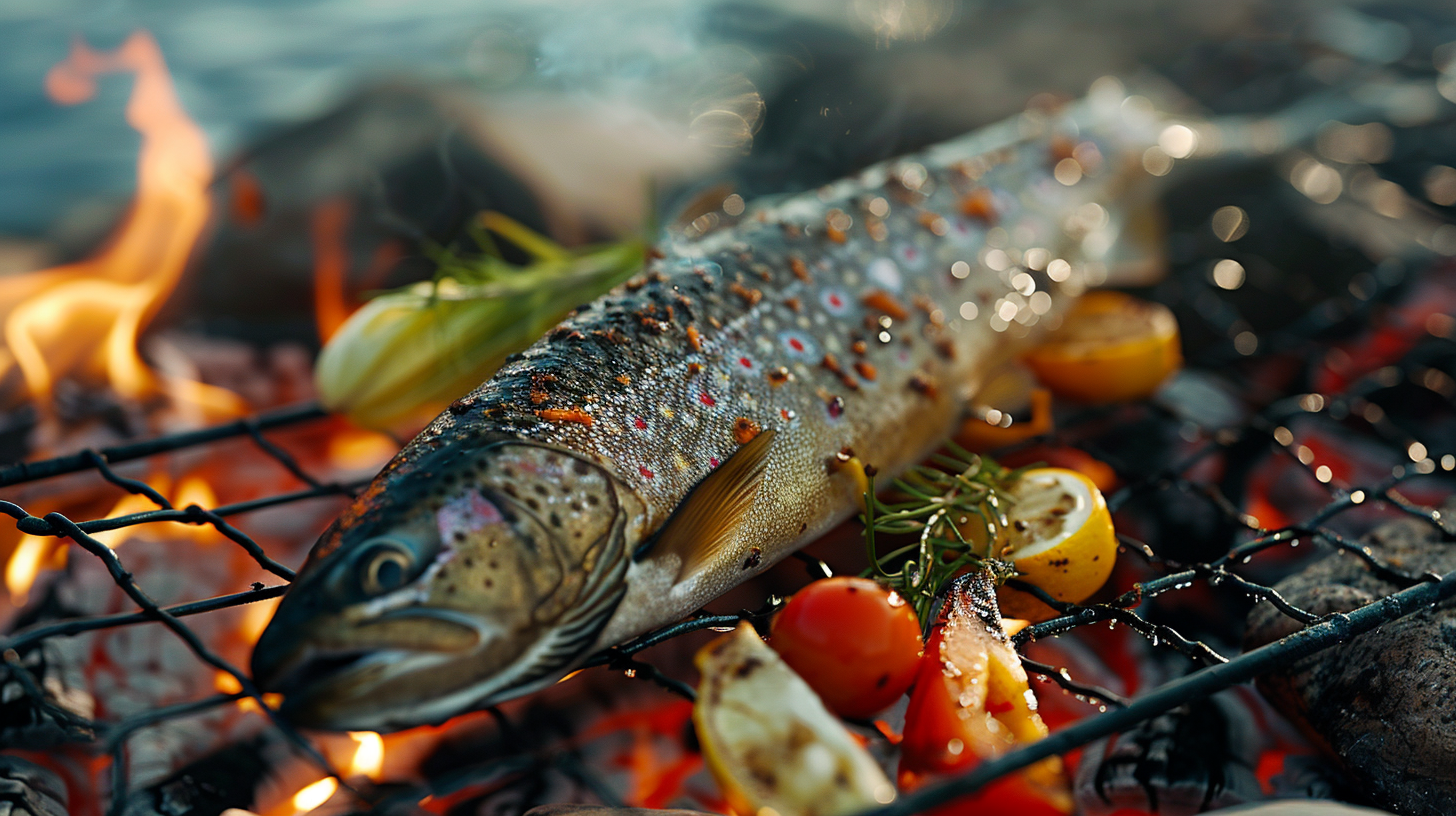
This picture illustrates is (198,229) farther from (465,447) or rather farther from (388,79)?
(465,447)

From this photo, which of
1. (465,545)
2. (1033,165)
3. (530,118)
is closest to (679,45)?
(530,118)

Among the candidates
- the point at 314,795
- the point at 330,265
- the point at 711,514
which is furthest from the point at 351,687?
the point at 330,265

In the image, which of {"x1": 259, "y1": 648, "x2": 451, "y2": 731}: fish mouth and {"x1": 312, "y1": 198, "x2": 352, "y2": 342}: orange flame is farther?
{"x1": 312, "y1": 198, "x2": 352, "y2": 342}: orange flame

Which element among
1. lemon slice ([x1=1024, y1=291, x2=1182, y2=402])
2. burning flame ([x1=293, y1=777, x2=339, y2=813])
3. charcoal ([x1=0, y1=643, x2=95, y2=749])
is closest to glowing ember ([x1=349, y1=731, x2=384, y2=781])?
burning flame ([x1=293, y1=777, x2=339, y2=813])

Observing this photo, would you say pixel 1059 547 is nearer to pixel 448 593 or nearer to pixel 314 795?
pixel 448 593

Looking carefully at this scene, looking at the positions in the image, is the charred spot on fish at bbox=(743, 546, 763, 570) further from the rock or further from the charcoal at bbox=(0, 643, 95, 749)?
the charcoal at bbox=(0, 643, 95, 749)
